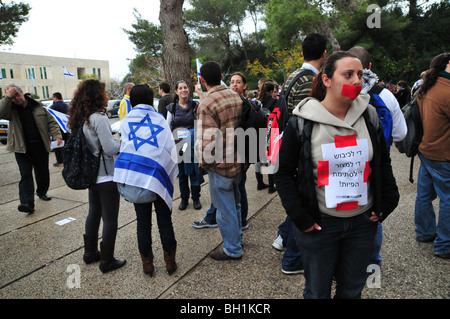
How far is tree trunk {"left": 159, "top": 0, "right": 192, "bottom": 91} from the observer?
24.0ft

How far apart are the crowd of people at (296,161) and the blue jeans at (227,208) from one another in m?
0.01

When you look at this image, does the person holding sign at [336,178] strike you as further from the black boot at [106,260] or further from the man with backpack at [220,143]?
the black boot at [106,260]

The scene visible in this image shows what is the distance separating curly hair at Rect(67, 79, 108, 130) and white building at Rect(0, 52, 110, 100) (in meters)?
49.9

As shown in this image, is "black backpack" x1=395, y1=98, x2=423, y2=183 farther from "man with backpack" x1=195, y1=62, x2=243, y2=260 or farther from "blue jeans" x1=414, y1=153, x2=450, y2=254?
"man with backpack" x1=195, y1=62, x2=243, y2=260

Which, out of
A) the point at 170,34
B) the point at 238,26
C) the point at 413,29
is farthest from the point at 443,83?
the point at 238,26

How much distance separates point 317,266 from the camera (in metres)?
1.82

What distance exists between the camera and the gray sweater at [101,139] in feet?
9.72

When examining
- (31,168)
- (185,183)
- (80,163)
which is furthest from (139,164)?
(31,168)

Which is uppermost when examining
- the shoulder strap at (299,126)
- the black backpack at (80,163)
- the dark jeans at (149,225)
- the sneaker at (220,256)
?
the shoulder strap at (299,126)

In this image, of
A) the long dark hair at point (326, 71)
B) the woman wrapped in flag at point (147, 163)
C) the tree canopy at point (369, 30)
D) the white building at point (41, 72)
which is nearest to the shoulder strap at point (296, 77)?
the long dark hair at point (326, 71)

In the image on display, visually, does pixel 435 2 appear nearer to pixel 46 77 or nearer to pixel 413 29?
pixel 413 29

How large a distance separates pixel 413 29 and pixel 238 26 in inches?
854

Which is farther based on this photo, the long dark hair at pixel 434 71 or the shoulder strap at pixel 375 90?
the long dark hair at pixel 434 71

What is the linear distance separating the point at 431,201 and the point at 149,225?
2919 mm
